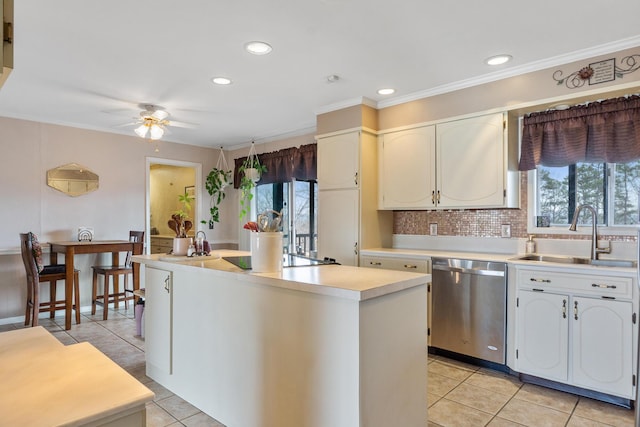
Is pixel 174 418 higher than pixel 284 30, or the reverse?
pixel 284 30

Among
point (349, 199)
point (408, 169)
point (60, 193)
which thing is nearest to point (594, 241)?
point (408, 169)

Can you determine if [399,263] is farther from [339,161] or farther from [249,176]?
[249,176]

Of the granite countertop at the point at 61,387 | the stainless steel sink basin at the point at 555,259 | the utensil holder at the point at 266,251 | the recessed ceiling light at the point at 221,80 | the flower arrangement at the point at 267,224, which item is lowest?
the granite countertop at the point at 61,387

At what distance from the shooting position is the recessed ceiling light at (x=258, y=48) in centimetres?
267

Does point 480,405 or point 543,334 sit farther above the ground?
point 543,334

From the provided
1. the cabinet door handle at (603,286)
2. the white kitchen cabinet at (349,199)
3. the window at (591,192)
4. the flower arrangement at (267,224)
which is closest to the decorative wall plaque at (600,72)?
the window at (591,192)

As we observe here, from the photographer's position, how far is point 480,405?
2.52m

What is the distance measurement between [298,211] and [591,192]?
349 cm

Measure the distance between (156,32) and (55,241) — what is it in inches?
140

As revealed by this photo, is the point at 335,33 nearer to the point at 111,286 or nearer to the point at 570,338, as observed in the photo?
the point at 570,338

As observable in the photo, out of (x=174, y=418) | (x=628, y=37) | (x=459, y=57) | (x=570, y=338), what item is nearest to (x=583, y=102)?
(x=628, y=37)

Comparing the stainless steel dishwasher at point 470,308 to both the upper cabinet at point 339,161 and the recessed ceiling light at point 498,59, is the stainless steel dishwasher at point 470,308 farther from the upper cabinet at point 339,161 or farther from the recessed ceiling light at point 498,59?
the recessed ceiling light at point 498,59

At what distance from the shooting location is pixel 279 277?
193cm

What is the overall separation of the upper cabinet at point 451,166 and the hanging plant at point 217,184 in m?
3.15
